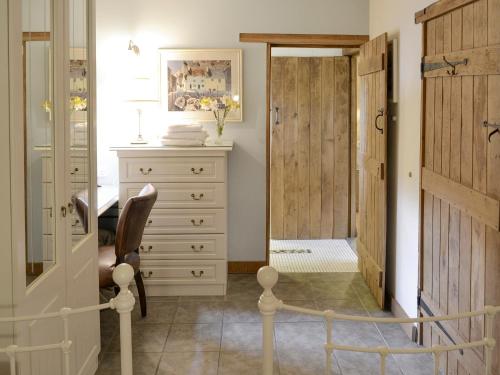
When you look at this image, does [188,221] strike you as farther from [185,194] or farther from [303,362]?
[303,362]

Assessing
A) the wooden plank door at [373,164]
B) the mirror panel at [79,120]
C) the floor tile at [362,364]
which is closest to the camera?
the mirror panel at [79,120]

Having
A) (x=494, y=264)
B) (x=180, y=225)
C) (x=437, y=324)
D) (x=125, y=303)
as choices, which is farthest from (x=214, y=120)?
(x=125, y=303)

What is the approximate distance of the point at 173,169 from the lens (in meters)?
4.66

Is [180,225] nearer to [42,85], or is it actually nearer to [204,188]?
[204,188]

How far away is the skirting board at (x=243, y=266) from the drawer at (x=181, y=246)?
653 millimetres

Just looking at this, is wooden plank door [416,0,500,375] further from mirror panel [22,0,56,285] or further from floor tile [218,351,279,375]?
mirror panel [22,0,56,285]

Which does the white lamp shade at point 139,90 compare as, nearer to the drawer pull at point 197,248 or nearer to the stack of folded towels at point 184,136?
the stack of folded towels at point 184,136

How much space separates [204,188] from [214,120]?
775 millimetres

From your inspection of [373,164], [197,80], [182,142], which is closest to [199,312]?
[182,142]

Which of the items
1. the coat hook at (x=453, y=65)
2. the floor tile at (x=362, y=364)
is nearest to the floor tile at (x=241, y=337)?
the floor tile at (x=362, y=364)

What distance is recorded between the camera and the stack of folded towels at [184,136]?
4730 mm

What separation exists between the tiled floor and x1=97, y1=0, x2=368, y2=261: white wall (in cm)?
92

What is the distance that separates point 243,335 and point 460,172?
67.8 inches

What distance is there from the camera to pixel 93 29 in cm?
325
